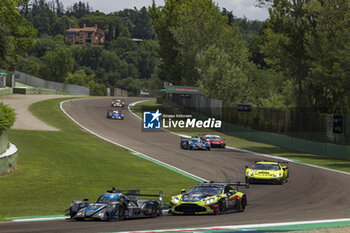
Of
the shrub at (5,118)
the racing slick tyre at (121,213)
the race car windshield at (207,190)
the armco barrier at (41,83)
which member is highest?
the armco barrier at (41,83)

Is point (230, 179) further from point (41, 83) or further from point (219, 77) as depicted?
point (41, 83)

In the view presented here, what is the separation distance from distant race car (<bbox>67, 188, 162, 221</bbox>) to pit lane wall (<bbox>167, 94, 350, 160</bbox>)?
111 ft

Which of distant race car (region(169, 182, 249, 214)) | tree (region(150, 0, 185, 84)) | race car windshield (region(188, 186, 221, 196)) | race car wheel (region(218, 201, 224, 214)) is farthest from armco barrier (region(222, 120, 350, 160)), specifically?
tree (region(150, 0, 185, 84))

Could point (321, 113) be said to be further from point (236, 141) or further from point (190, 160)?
point (190, 160)

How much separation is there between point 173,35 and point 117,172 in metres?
66.3

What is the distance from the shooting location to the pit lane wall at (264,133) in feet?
170

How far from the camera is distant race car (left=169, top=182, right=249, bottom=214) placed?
2033cm

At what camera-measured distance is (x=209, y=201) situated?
20375 millimetres

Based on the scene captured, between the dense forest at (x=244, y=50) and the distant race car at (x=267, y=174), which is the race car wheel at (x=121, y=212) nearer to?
the distant race car at (x=267, y=174)

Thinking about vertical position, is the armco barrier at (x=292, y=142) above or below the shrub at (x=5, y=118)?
below

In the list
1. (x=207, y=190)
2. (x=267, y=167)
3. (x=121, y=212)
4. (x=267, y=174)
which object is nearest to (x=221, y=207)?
(x=207, y=190)

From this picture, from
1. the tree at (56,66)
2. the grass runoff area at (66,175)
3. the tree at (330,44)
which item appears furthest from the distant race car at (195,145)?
the tree at (56,66)

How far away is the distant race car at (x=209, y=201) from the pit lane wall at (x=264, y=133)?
30.3 m

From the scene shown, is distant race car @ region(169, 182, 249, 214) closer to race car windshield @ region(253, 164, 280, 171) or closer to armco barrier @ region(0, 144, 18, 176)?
armco barrier @ region(0, 144, 18, 176)
